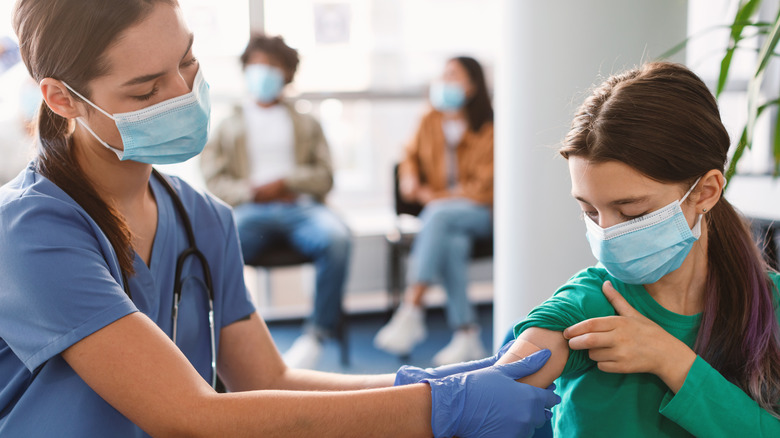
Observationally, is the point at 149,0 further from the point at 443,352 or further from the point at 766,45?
the point at 443,352

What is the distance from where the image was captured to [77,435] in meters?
0.97

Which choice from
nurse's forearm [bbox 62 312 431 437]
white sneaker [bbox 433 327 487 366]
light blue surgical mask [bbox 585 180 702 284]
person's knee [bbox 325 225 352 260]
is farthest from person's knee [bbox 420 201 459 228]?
nurse's forearm [bbox 62 312 431 437]

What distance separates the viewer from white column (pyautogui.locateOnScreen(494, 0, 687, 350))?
166 cm

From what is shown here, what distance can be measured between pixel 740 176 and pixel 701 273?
2719 millimetres

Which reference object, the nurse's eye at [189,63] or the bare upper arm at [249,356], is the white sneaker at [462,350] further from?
the nurse's eye at [189,63]

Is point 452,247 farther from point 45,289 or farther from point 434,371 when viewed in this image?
A: point 45,289

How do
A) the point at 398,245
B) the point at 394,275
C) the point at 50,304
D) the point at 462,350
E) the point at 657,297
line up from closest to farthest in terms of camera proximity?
the point at 50,304, the point at 657,297, the point at 462,350, the point at 398,245, the point at 394,275

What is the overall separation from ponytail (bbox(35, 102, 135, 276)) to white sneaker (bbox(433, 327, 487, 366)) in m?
2.25

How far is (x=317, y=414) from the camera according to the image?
0.95 m

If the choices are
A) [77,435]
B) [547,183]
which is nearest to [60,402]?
[77,435]

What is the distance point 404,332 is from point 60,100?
2.41 meters

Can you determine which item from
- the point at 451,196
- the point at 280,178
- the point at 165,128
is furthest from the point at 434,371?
the point at 451,196

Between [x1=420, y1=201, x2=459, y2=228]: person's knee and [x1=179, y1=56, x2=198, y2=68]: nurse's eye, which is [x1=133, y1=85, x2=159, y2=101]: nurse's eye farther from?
[x1=420, y1=201, x2=459, y2=228]: person's knee

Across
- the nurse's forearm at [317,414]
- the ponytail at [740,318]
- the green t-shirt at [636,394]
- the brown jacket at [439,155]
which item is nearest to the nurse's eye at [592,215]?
the green t-shirt at [636,394]
